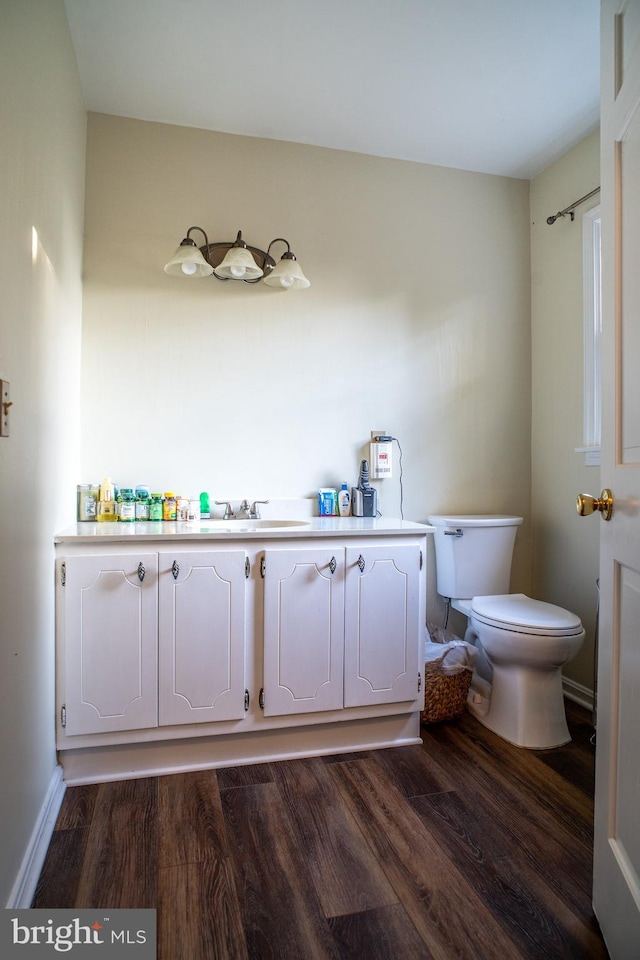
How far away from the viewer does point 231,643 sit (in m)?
1.90

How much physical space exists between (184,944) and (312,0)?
2.61 meters

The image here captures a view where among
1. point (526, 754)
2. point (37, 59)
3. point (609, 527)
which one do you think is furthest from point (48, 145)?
point (526, 754)

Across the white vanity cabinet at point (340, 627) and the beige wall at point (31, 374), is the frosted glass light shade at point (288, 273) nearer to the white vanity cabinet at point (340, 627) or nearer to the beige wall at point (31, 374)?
the beige wall at point (31, 374)

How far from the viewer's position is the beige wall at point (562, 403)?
8.13ft

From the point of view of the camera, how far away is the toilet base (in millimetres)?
2078

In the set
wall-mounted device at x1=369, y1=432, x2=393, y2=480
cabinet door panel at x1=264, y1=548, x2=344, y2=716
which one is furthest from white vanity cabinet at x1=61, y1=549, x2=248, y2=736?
wall-mounted device at x1=369, y1=432, x2=393, y2=480

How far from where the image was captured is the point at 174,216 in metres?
2.39

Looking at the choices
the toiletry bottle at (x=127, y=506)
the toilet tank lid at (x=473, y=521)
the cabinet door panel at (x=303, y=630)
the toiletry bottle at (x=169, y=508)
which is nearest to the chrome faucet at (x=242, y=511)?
the toiletry bottle at (x=169, y=508)

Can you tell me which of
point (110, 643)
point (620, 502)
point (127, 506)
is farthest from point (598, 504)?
point (127, 506)

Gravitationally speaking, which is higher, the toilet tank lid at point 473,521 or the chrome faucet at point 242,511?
the chrome faucet at point 242,511

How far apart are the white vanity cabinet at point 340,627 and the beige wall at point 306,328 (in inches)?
23.3

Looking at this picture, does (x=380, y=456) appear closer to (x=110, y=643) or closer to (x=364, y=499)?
(x=364, y=499)

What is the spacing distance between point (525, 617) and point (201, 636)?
1.18 metres

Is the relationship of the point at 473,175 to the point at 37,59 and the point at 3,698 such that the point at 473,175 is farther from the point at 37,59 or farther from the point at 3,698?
the point at 3,698
